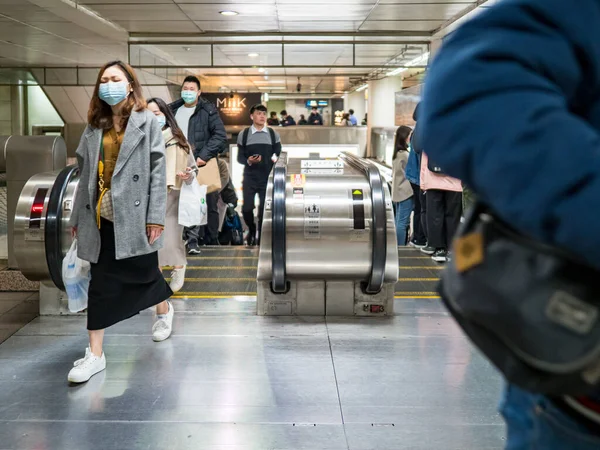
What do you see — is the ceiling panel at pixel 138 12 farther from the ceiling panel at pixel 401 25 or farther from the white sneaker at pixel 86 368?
the white sneaker at pixel 86 368

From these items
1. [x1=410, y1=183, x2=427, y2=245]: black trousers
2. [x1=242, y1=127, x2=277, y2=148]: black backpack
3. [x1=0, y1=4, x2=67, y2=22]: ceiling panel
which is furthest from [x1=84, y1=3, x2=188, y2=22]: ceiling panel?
[x1=410, y1=183, x2=427, y2=245]: black trousers

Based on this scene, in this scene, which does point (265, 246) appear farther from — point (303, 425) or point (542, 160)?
point (542, 160)

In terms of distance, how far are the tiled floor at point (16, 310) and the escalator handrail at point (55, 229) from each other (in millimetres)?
424

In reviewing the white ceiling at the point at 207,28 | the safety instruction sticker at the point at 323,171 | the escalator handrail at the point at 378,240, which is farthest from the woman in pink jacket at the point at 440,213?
the white ceiling at the point at 207,28

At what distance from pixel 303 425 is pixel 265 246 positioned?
2.22m

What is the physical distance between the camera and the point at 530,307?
969 millimetres

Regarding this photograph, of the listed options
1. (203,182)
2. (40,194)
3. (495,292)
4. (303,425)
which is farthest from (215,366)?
(495,292)

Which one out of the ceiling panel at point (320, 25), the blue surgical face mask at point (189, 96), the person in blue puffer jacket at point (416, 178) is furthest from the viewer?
the ceiling panel at point (320, 25)

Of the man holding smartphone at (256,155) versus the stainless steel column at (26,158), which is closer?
the stainless steel column at (26,158)

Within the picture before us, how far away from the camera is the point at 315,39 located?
1547cm

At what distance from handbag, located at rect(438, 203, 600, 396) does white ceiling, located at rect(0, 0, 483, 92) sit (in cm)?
1060

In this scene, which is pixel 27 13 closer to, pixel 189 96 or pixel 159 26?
pixel 159 26

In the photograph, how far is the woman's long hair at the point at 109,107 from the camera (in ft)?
13.6

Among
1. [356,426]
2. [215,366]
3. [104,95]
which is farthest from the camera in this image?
[215,366]
